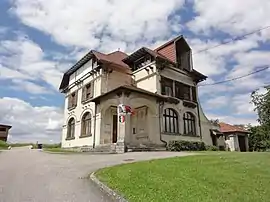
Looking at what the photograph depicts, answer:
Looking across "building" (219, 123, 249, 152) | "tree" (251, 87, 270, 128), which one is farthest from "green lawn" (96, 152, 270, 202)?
"building" (219, 123, 249, 152)

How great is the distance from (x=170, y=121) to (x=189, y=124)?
10.9 ft

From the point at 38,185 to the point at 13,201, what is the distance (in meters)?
1.95

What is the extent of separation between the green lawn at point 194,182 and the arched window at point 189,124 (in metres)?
Result: 18.0

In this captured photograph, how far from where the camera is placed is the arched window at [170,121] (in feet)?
89.6

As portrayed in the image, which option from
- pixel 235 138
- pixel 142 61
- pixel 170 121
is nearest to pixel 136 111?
pixel 170 121

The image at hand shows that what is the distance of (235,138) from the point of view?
3850 cm

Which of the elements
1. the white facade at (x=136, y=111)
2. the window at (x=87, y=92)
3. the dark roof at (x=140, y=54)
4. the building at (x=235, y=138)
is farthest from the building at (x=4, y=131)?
the building at (x=235, y=138)

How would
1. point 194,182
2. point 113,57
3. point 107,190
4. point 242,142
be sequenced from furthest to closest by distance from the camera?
point 242,142 < point 113,57 < point 194,182 < point 107,190

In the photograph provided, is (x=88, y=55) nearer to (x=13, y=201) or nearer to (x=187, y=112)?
(x=187, y=112)

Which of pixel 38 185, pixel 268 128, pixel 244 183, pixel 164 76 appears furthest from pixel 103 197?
pixel 164 76

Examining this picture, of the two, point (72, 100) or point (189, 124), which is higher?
point (72, 100)

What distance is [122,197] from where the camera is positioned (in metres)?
6.95

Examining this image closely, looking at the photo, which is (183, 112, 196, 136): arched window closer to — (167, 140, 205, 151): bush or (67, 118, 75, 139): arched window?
(167, 140, 205, 151): bush

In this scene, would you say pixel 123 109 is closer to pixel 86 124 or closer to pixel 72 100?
pixel 86 124
